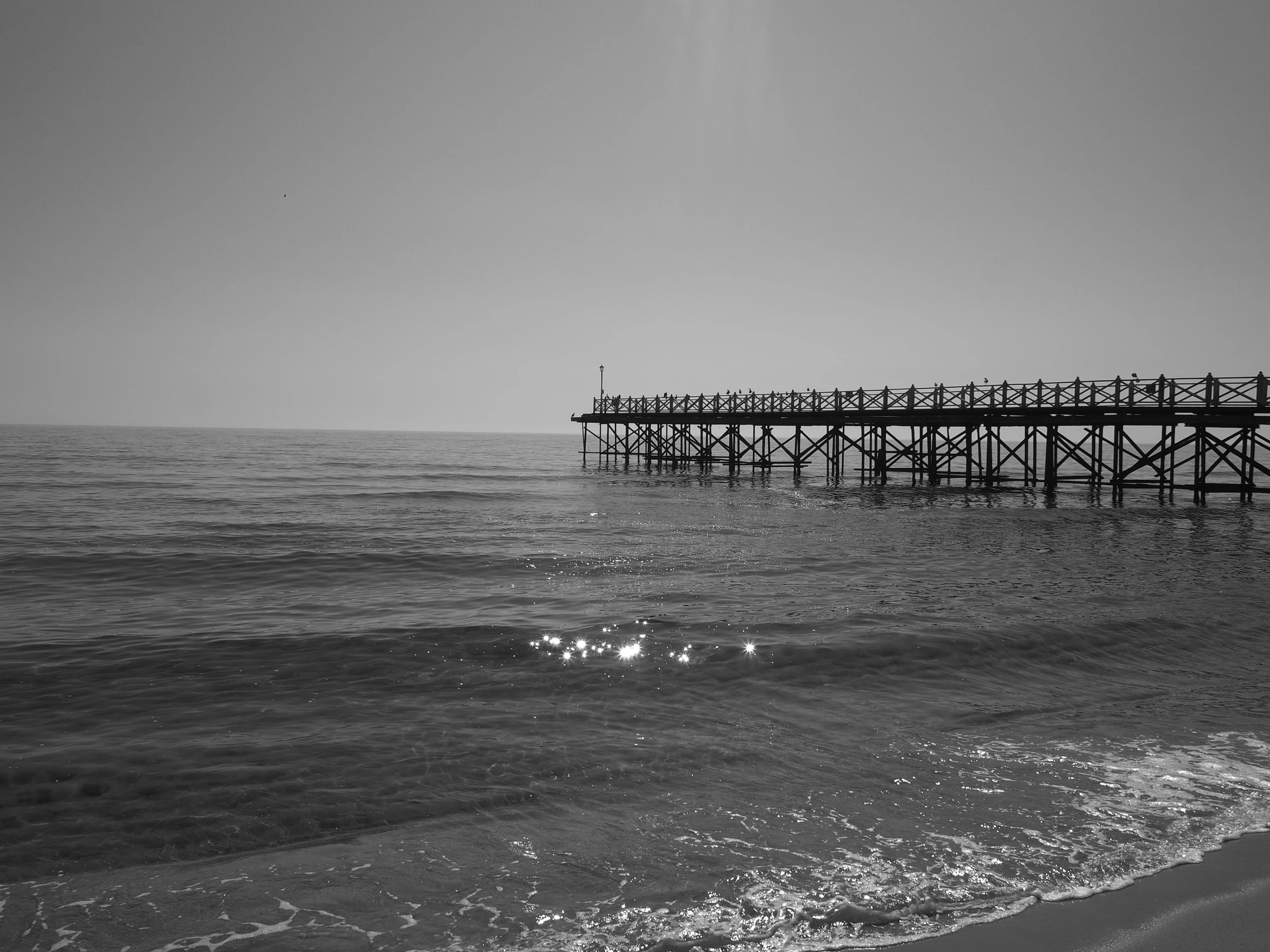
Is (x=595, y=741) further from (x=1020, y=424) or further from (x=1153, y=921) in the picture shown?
(x=1020, y=424)

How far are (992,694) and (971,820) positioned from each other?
3.44 metres

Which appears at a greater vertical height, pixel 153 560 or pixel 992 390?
pixel 992 390

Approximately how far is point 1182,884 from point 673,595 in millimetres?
9590

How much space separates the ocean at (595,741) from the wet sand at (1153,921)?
141mm

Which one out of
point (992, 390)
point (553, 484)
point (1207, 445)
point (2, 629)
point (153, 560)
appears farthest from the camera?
point (553, 484)

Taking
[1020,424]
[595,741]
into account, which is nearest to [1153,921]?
[595,741]

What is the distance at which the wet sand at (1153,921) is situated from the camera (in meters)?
4.02

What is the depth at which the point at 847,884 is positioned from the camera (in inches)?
187

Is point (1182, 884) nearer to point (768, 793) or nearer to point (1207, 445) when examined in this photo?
point (768, 793)

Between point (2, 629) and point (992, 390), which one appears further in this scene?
point (992, 390)

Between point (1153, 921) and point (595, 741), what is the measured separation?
14.3 ft

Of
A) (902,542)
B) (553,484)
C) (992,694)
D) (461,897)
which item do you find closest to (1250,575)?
(902,542)

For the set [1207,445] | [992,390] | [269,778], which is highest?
[992,390]

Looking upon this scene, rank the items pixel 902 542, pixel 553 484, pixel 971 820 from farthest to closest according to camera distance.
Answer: pixel 553 484
pixel 902 542
pixel 971 820
